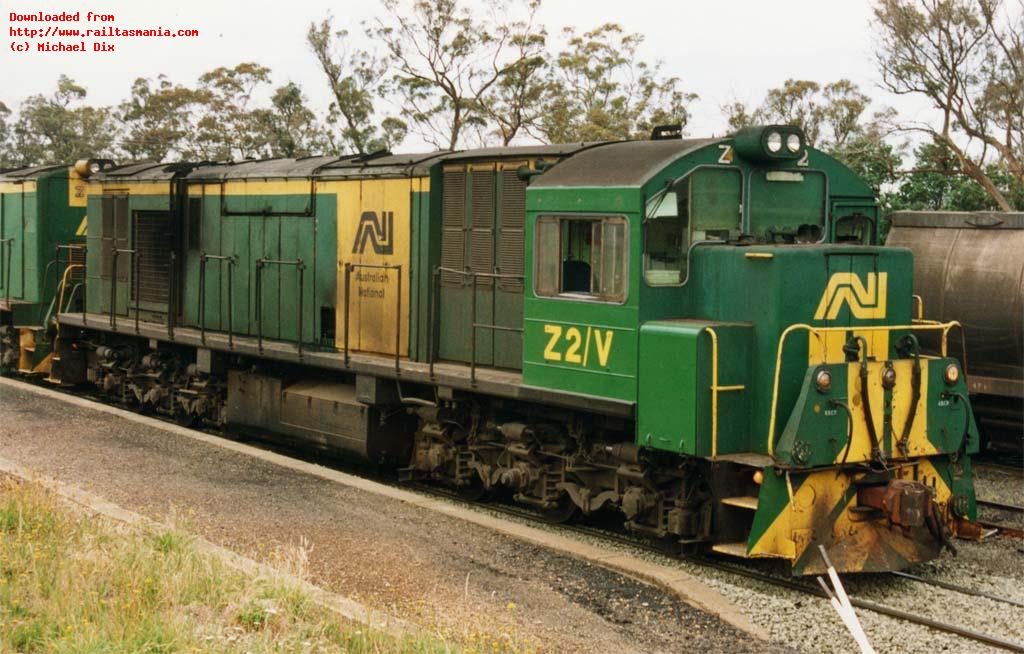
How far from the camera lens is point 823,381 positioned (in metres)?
8.58

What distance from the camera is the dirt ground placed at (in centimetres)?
744

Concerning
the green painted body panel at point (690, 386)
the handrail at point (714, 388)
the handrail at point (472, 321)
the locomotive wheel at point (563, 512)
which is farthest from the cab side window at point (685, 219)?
the locomotive wheel at point (563, 512)

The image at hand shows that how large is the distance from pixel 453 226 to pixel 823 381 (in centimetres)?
451

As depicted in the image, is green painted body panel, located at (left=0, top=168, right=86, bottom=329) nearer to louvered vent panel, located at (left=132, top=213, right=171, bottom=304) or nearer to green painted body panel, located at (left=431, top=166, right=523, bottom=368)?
louvered vent panel, located at (left=132, top=213, right=171, bottom=304)

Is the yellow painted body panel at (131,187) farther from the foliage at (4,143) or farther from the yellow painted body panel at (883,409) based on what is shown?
the foliage at (4,143)

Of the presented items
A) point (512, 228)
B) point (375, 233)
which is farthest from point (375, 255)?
point (512, 228)

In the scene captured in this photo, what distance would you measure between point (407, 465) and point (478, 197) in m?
3.24

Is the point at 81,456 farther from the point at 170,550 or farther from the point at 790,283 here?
the point at 790,283

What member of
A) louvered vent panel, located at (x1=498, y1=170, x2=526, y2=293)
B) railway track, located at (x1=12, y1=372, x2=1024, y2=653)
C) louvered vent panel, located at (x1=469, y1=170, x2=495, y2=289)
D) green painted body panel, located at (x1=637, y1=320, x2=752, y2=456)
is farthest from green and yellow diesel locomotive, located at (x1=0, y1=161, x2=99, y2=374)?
green painted body panel, located at (x1=637, y1=320, x2=752, y2=456)

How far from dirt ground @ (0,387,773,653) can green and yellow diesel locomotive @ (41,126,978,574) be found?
112 centimetres

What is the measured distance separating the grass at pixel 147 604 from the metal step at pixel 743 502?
298 cm

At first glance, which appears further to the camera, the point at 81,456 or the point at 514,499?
the point at 81,456

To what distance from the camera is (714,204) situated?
31.2 ft

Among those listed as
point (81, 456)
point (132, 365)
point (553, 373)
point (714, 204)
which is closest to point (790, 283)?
point (714, 204)
